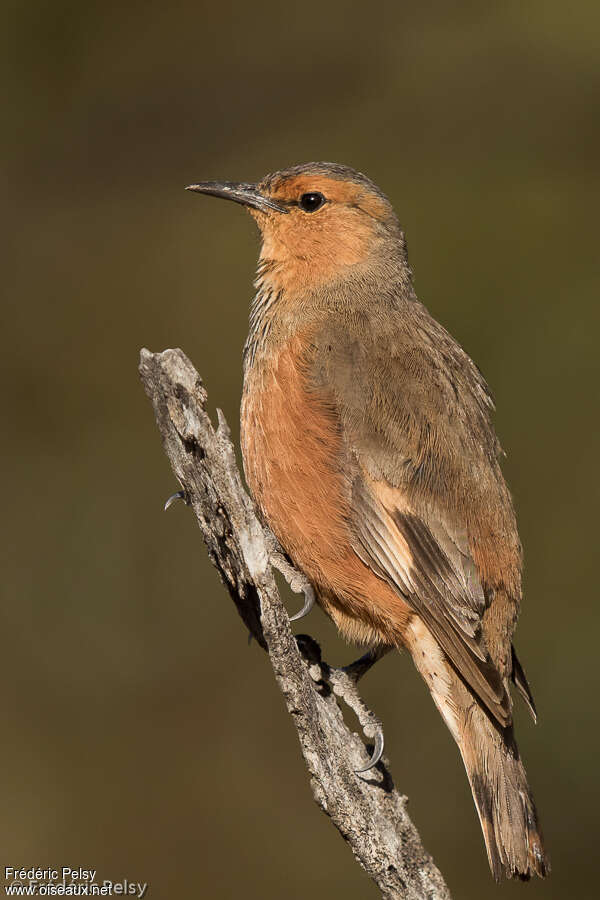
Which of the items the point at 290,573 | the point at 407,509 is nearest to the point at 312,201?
the point at 407,509

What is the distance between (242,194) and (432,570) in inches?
95.7

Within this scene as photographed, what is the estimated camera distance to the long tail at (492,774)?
179 inches

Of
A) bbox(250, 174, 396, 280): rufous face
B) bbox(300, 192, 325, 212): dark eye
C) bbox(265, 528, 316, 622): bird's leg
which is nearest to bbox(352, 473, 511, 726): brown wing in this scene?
bbox(265, 528, 316, 622): bird's leg

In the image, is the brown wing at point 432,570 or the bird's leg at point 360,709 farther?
the brown wing at point 432,570

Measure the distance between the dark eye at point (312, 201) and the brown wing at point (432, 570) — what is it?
1753mm

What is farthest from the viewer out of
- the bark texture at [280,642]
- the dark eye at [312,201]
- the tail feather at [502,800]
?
the dark eye at [312,201]

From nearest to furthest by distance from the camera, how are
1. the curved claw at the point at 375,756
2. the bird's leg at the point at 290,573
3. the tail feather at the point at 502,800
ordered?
the curved claw at the point at 375,756 < the tail feather at the point at 502,800 < the bird's leg at the point at 290,573

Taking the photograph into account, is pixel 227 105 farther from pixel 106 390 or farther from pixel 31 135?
pixel 106 390

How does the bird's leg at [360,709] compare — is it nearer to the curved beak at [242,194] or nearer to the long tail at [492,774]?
the long tail at [492,774]

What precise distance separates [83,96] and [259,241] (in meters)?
4.17

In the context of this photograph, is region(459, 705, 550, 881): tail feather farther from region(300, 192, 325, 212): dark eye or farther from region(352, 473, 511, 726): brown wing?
region(300, 192, 325, 212): dark eye

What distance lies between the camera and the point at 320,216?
5922 millimetres

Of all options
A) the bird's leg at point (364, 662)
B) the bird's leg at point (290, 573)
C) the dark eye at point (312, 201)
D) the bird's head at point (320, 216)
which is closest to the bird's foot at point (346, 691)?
the bird's leg at point (290, 573)

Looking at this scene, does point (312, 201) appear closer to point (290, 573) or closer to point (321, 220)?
point (321, 220)
